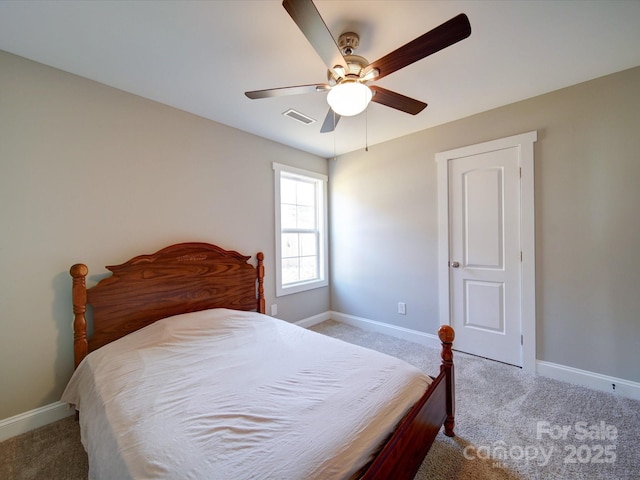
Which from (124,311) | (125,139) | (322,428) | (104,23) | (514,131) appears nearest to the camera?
(322,428)

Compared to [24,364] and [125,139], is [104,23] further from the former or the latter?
[24,364]

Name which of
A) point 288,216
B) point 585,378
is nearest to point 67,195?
point 288,216

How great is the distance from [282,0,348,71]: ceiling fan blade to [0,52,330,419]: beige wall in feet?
5.74

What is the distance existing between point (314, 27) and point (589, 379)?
3.15 meters

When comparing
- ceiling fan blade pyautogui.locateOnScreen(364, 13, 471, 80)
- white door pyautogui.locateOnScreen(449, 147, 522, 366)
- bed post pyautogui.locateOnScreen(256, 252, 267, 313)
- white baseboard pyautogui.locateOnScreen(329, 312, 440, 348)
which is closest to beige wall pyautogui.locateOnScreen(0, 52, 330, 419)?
bed post pyautogui.locateOnScreen(256, 252, 267, 313)

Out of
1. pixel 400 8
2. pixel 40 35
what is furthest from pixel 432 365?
pixel 40 35

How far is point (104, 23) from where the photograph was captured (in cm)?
146

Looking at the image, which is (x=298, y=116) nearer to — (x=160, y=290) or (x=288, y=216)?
(x=288, y=216)

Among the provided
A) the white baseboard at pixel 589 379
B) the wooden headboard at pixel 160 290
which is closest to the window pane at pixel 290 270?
the wooden headboard at pixel 160 290

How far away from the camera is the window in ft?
10.7

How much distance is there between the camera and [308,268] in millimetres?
3748

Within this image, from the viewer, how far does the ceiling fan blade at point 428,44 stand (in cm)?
106

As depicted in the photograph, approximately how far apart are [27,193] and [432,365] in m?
3.48

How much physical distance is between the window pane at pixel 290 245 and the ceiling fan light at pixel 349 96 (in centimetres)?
216
